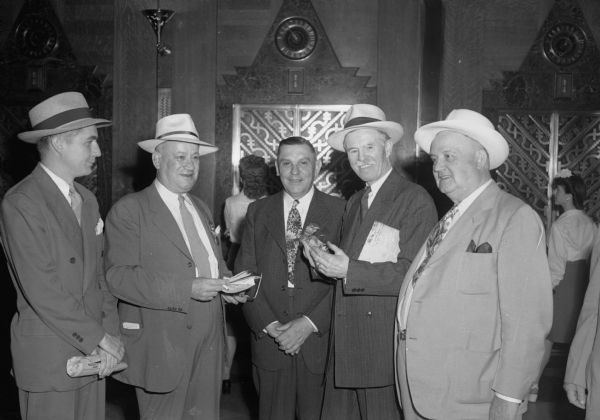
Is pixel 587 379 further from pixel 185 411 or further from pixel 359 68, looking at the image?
pixel 359 68

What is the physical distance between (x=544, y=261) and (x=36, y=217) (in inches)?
81.1

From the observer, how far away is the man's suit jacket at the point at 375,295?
9.64ft

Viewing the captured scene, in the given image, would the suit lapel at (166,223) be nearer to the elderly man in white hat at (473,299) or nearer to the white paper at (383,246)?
the white paper at (383,246)

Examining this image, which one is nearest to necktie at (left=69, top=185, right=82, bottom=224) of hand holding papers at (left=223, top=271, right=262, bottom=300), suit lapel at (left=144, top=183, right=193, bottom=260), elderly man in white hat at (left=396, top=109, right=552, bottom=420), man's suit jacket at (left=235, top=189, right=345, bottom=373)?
suit lapel at (left=144, top=183, right=193, bottom=260)

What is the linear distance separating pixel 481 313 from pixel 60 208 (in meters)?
1.85

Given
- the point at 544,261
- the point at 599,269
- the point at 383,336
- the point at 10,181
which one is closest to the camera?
the point at 544,261

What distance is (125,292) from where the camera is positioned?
301 cm

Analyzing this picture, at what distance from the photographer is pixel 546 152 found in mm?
7168

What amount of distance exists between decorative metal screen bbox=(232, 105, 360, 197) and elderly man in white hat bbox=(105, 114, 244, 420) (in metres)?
3.85

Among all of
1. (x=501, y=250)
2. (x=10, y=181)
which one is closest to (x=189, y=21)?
(x=10, y=181)

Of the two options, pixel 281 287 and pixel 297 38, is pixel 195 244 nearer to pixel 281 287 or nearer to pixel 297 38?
pixel 281 287

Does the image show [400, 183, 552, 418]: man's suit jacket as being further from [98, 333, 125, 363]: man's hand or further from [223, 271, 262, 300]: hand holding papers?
[98, 333, 125, 363]: man's hand

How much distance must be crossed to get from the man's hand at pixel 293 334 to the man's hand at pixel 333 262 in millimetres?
516

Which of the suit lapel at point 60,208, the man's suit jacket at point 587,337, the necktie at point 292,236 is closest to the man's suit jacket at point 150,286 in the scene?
the suit lapel at point 60,208
